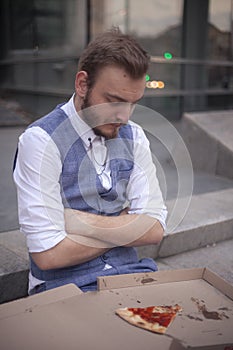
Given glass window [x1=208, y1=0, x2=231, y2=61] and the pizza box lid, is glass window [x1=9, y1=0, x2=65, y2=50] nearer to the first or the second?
glass window [x1=208, y1=0, x2=231, y2=61]

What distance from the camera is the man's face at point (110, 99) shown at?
5.70 ft

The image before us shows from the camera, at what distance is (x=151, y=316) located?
55.3 inches

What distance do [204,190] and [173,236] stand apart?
1.39m

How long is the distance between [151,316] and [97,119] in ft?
2.60

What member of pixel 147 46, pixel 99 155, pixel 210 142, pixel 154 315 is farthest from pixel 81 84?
pixel 147 46

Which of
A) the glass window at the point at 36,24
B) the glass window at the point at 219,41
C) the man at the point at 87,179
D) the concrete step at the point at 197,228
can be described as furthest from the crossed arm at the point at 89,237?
the glass window at the point at 219,41

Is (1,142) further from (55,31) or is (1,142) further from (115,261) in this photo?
(115,261)

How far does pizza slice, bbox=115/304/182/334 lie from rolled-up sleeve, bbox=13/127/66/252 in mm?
418

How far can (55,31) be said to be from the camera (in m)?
9.23

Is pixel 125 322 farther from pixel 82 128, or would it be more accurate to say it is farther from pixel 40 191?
pixel 82 128

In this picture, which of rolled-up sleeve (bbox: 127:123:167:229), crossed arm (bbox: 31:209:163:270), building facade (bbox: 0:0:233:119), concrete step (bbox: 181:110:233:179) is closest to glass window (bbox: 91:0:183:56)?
building facade (bbox: 0:0:233:119)

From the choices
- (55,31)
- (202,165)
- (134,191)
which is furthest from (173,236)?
(55,31)

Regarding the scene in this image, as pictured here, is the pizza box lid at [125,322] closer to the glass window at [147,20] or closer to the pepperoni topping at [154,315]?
the pepperoni topping at [154,315]

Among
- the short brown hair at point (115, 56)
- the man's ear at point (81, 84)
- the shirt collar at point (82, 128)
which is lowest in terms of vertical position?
the shirt collar at point (82, 128)
